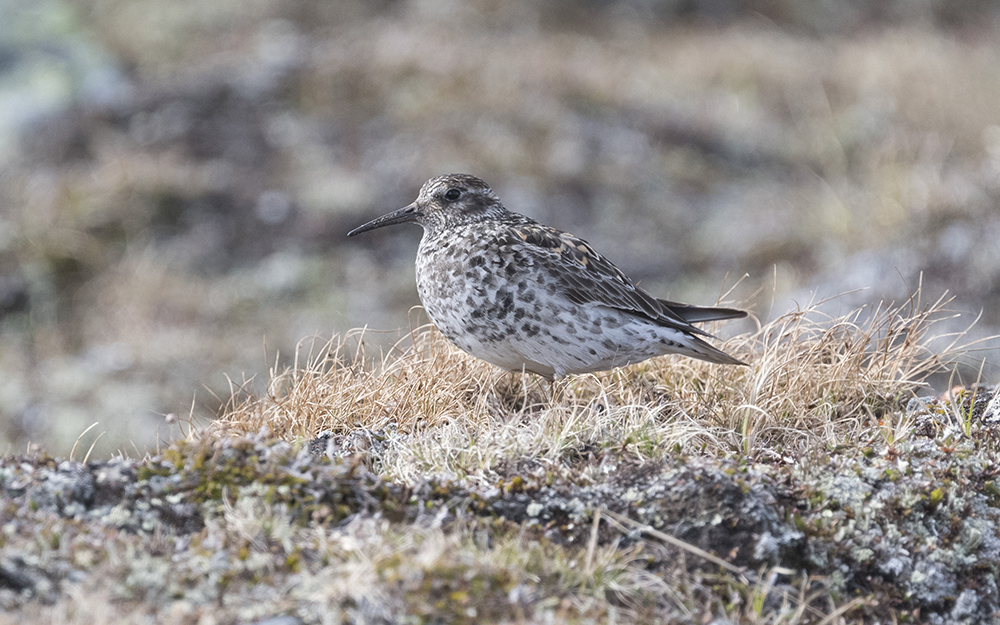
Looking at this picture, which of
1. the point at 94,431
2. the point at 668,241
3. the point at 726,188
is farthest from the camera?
the point at 726,188

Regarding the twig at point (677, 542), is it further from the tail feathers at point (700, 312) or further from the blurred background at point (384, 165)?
the blurred background at point (384, 165)

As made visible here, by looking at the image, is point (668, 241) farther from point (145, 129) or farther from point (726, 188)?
point (145, 129)

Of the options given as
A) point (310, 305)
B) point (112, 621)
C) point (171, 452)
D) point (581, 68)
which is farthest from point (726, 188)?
point (112, 621)

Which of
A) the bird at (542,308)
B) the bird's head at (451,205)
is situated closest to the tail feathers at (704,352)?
the bird at (542,308)

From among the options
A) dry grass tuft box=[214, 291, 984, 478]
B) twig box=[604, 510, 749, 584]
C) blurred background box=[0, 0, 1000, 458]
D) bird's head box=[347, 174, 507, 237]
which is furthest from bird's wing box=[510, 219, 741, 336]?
blurred background box=[0, 0, 1000, 458]

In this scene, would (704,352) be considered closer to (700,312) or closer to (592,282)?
(700,312)

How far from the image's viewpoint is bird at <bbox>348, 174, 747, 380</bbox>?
5.23 meters

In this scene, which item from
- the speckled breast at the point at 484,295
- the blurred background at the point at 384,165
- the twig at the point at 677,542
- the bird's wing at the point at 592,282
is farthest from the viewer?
the blurred background at the point at 384,165

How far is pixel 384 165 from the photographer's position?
14.3m

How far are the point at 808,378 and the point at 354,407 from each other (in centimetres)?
290

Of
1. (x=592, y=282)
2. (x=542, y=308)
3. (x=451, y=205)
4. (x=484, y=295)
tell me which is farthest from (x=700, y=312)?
(x=451, y=205)

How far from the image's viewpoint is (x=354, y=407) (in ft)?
18.0

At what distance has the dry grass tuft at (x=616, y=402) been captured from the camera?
4691 mm

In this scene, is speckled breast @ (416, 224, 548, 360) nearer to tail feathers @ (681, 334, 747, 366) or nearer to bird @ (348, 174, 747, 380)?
bird @ (348, 174, 747, 380)
